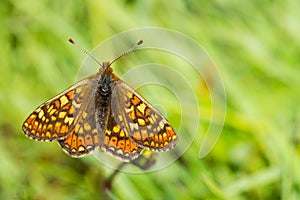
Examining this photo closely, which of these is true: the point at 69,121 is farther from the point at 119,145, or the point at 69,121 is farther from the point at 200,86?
the point at 200,86

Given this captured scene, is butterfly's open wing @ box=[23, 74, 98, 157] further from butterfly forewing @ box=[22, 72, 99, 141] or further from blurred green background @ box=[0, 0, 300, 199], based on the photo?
blurred green background @ box=[0, 0, 300, 199]

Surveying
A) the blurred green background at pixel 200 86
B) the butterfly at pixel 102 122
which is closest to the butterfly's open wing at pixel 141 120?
the butterfly at pixel 102 122

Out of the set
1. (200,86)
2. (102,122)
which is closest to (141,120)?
(102,122)

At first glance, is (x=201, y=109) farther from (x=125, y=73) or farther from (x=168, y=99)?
(x=125, y=73)

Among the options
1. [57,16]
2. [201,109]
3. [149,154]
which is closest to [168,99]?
[201,109]

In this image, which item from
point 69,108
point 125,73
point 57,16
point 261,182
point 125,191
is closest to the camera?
point 69,108

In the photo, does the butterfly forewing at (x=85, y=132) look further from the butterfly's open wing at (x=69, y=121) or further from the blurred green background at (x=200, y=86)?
the blurred green background at (x=200, y=86)
